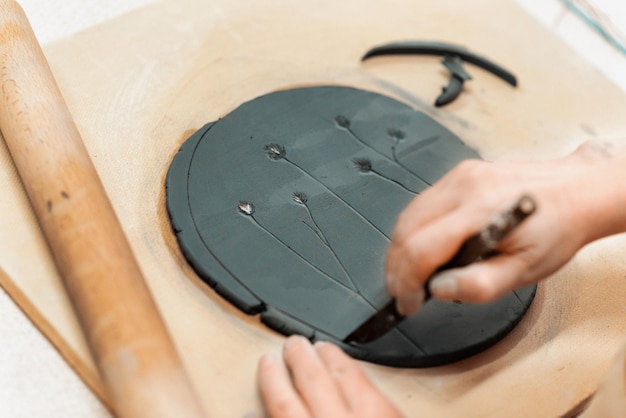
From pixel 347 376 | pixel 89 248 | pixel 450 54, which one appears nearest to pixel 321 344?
pixel 347 376

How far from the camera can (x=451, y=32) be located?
4.65 ft

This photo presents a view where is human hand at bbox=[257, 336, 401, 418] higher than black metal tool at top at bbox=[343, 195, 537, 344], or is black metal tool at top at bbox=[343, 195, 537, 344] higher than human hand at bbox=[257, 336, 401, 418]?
black metal tool at top at bbox=[343, 195, 537, 344]

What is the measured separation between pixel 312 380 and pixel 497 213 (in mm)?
286

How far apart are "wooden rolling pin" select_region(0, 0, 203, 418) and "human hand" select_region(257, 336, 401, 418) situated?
10 centimetres

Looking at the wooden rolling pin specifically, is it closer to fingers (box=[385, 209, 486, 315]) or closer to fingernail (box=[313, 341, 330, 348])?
fingernail (box=[313, 341, 330, 348])

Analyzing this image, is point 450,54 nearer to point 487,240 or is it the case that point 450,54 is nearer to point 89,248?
point 487,240

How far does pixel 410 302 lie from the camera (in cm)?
79

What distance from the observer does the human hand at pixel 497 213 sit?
751mm

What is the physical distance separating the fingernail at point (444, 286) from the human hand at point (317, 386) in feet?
0.48

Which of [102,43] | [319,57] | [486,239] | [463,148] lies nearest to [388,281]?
[486,239]

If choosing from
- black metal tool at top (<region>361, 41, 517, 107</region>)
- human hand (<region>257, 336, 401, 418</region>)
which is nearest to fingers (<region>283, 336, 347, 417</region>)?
human hand (<region>257, 336, 401, 418</region>)

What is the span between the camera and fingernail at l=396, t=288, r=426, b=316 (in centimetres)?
78

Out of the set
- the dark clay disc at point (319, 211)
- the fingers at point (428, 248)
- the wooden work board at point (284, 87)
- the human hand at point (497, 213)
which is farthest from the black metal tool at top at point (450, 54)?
the fingers at point (428, 248)

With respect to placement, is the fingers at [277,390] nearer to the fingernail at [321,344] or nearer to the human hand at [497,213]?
the fingernail at [321,344]
